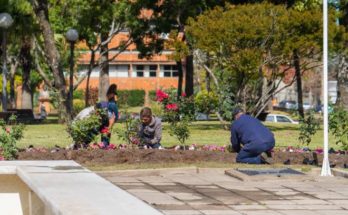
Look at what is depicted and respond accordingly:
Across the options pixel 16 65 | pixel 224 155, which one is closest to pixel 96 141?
Answer: pixel 224 155

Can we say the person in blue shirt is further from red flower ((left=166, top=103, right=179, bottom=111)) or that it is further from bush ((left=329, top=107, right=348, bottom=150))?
bush ((left=329, top=107, right=348, bottom=150))

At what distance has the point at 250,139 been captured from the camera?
48.2 ft

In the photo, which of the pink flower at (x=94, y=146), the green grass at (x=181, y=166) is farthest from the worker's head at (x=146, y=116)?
the green grass at (x=181, y=166)

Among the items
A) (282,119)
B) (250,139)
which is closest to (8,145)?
(250,139)

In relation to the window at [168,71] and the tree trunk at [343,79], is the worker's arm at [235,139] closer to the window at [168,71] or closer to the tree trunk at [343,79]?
the tree trunk at [343,79]

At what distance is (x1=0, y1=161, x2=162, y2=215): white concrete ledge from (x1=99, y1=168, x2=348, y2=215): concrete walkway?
1.42 meters

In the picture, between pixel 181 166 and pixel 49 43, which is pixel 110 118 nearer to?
pixel 181 166

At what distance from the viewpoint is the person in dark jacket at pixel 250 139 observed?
14.7 m

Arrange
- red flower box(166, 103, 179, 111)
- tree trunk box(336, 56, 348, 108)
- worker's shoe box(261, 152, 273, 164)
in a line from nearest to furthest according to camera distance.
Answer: worker's shoe box(261, 152, 273, 164) → red flower box(166, 103, 179, 111) → tree trunk box(336, 56, 348, 108)

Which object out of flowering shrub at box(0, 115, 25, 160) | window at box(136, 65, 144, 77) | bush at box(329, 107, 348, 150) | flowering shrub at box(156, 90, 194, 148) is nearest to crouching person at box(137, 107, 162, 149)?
flowering shrub at box(156, 90, 194, 148)

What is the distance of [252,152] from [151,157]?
1749 millimetres

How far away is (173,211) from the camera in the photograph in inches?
369

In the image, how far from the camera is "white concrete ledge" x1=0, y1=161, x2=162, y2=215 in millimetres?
5734

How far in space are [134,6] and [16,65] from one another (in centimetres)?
1876
